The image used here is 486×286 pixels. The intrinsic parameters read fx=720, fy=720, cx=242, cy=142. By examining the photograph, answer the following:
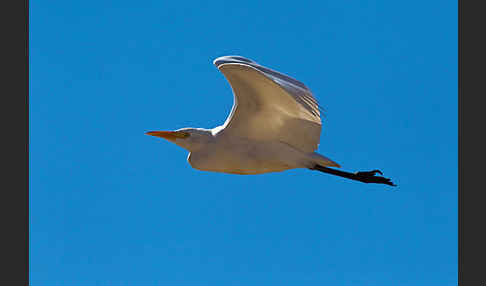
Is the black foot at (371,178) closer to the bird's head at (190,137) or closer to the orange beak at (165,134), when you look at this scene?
the bird's head at (190,137)

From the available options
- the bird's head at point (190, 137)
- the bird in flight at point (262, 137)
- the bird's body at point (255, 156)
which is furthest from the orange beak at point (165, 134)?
the bird's body at point (255, 156)

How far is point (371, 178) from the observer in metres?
10.3

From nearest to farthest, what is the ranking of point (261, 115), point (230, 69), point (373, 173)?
point (230, 69)
point (261, 115)
point (373, 173)

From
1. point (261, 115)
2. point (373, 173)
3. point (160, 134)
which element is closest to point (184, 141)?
point (160, 134)

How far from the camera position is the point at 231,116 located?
9.64 meters

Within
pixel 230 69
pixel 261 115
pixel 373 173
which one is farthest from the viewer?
pixel 373 173

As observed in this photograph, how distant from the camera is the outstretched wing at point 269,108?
880cm

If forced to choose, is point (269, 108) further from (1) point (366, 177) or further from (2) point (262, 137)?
(1) point (366, 177)

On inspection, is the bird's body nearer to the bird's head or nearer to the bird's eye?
the bird's head

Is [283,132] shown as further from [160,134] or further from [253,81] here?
[160,134]

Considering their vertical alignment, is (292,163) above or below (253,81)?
below

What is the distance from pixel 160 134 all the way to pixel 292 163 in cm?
216

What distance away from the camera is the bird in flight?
366 inches

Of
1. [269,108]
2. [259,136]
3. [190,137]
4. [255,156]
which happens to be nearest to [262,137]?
[259,136]
